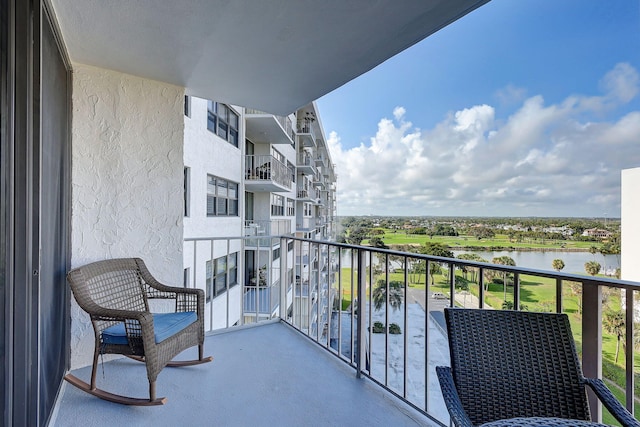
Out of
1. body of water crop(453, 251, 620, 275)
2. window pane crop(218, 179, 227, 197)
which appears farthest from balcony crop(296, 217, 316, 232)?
body of water crop(453, 251, 620, 275)

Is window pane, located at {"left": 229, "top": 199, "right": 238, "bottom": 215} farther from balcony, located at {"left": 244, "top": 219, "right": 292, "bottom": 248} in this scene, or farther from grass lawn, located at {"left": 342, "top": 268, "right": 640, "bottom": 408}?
grass lawn, located at {"left": 342, "top": 268, "right": 640, "bottom": 408}

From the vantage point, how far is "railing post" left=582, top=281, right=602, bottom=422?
4.05 ft

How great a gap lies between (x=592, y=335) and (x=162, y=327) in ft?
7.58

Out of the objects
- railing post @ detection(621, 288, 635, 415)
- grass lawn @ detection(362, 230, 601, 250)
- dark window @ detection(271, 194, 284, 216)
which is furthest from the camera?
dark window @ detection(271, 194, 284, 216)

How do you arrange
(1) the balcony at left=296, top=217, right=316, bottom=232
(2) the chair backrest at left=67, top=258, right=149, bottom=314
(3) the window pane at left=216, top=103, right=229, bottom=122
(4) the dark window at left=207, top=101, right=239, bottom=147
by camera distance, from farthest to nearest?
(1) the balcony at left=296, top=217, right=316, bottom=232
(3) the window pane at left=216, top=103, right=229, bottom=122
(4) the dark window at left=207, top=101, right=239, bottom=147
(2) the chair backrest at left=67, top=258, right=149, bottom=314

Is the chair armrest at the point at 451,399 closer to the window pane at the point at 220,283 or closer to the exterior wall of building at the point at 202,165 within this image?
the exterior wall of building at the point at 202,165

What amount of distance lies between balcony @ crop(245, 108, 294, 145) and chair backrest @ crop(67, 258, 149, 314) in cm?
628

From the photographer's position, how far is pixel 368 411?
188 cm

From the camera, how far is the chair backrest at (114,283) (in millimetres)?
2068

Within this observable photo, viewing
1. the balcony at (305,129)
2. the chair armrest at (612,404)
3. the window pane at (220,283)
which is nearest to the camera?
A: the chair armrest at (612,404)

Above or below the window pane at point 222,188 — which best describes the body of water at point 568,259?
below

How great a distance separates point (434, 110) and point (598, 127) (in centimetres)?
988

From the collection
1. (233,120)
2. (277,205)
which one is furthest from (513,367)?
(277,205)

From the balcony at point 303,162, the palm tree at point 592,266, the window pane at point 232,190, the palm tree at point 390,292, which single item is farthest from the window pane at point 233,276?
the balcony at point 303,162
